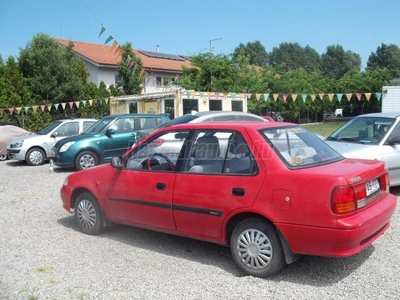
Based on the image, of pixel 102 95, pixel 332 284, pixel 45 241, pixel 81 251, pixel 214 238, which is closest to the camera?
pixel 332 284

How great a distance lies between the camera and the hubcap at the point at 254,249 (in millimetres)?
3893

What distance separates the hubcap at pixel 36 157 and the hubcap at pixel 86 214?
29.4ft

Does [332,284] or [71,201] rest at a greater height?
[71,201]

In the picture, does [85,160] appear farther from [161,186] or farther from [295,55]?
[295,55]

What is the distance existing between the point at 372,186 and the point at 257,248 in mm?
1357

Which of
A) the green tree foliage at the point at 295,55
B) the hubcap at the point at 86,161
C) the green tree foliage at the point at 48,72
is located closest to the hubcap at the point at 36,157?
the hubcap at the point at 86,161

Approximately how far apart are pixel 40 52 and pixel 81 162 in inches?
514

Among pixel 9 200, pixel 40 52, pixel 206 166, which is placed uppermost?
pixel 40 52

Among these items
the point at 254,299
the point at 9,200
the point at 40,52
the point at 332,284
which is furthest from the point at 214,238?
the point at 40,52

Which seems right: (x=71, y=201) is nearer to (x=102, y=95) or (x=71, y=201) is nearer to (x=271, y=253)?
(x=271, y=253)

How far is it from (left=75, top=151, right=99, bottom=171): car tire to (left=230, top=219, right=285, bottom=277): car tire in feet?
27.1

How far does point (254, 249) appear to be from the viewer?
3963 mm

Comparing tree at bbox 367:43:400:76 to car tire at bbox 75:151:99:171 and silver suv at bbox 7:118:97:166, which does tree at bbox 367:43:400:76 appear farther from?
car tire at bbox 75:151:99:171

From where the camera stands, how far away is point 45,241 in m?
5.45
